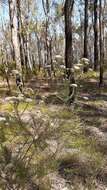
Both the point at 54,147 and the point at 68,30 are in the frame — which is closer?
the point at 54,147

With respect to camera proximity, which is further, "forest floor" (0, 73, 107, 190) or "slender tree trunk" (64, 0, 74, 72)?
"slender tree trunk" (64, 0, 74, 72)

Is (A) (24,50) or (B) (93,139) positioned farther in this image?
(A) (24,50)

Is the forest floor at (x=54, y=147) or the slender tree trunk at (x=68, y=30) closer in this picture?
the forest floor at (x=54, y=147)

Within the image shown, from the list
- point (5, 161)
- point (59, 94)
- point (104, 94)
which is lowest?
point (104, 94)

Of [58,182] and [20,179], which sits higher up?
[20,179]

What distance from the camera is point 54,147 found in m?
6.83

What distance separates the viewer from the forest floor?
12.4ft

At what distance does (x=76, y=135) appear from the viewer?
797 cm

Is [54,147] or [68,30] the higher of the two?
[68,30]

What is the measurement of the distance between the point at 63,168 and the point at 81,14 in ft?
116

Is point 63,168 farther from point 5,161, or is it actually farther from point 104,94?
point 104,94

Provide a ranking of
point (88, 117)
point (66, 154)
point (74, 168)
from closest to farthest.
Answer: point (74, 168), point (66, 154), point (88, 117)

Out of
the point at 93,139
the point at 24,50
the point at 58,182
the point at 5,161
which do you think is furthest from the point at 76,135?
the point at 24,50

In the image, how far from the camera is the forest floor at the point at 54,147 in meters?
3.77
